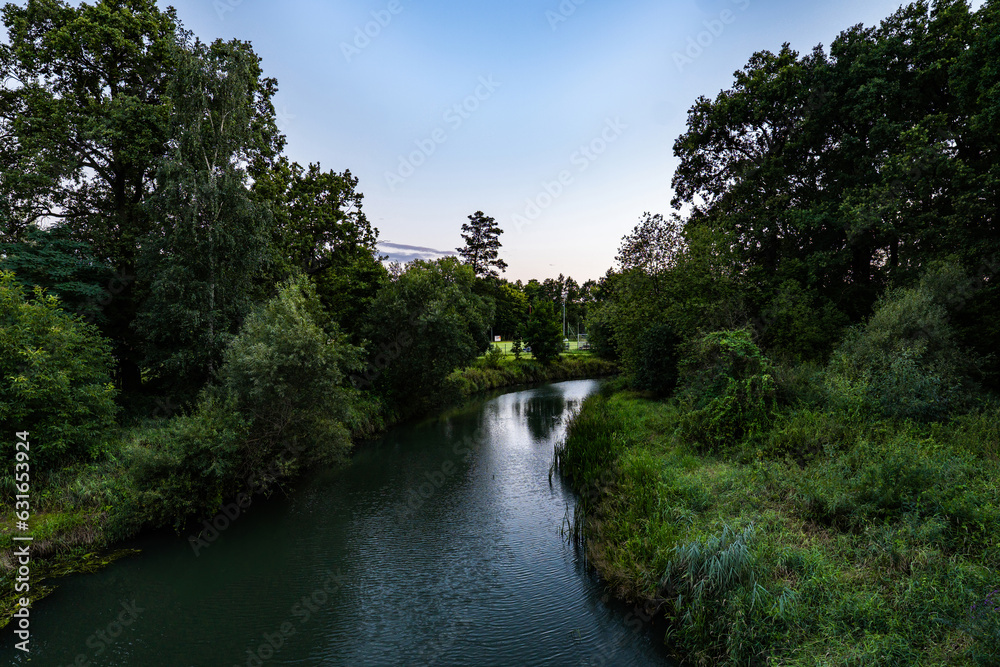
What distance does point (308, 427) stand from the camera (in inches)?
528

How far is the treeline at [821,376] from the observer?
228 inches

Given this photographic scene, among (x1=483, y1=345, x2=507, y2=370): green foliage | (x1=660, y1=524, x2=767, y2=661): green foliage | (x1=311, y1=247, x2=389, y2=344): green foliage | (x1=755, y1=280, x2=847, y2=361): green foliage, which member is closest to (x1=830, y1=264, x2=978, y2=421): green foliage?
(x1=755, y1=280, x2=847, y2=361): green foliage

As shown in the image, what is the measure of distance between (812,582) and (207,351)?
689 inches

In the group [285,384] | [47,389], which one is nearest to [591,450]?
[285,384]

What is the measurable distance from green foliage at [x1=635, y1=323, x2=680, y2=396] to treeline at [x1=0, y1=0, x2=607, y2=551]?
1375 centimetres

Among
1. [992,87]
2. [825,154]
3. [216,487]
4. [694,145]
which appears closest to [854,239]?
[825,154]

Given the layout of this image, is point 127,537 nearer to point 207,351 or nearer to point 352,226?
point 207,351

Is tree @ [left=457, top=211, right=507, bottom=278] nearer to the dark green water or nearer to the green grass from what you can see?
the green grass

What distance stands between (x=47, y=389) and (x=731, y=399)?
1728cm

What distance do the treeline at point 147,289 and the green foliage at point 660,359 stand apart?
13.8 meters

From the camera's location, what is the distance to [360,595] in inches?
333

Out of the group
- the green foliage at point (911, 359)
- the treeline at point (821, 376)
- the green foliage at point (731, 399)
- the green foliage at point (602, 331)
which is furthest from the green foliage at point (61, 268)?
the green foliage at point (911, 359)

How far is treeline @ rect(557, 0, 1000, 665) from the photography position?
579 cm

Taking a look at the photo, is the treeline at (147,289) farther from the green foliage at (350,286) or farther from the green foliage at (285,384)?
the green foliage at (350,286)
